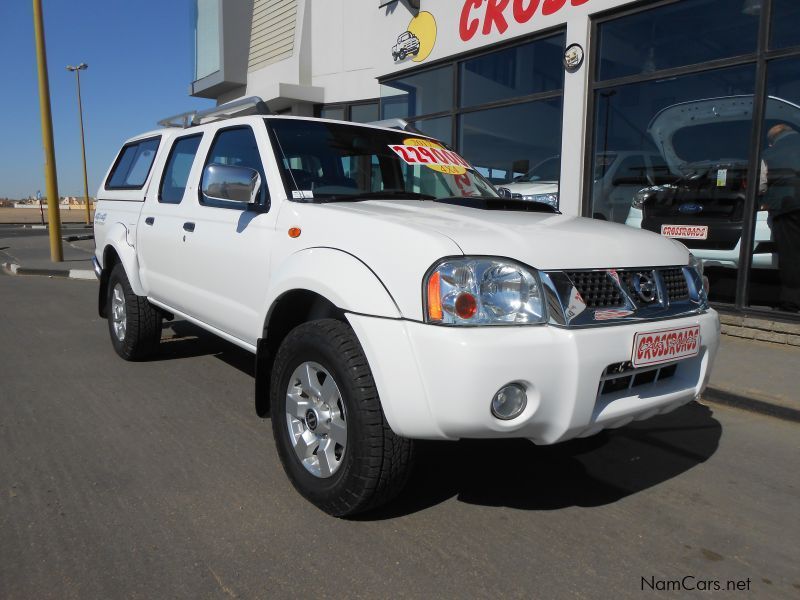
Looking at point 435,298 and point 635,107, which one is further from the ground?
point 635,107

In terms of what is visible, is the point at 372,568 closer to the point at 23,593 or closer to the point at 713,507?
the point at 23,593

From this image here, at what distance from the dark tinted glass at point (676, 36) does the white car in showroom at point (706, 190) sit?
520 mm

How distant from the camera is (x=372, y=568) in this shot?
2379 mm

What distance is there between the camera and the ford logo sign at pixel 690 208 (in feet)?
23.0

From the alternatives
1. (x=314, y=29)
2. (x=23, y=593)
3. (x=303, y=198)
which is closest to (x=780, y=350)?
(x=303, y=198)

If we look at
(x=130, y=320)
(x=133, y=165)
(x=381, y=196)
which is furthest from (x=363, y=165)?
(x=133, y=165)

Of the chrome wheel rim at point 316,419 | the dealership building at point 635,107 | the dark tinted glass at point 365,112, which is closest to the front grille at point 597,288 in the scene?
the chrome wheel rim at point 316,419

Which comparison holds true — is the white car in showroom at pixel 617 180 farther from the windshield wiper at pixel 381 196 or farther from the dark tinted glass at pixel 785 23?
the windshield wiper at pixel 381 196

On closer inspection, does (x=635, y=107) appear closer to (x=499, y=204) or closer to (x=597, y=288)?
(x=499, y=204)

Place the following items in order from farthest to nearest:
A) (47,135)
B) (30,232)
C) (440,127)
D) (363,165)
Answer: (30,232)
(47,135)
(440,127)
(363,165)

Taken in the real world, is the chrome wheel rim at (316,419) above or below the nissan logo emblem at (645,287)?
below

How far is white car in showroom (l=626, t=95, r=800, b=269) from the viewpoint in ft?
21.0

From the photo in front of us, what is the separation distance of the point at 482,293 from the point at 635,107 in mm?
6216

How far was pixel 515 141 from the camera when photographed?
9164mm
